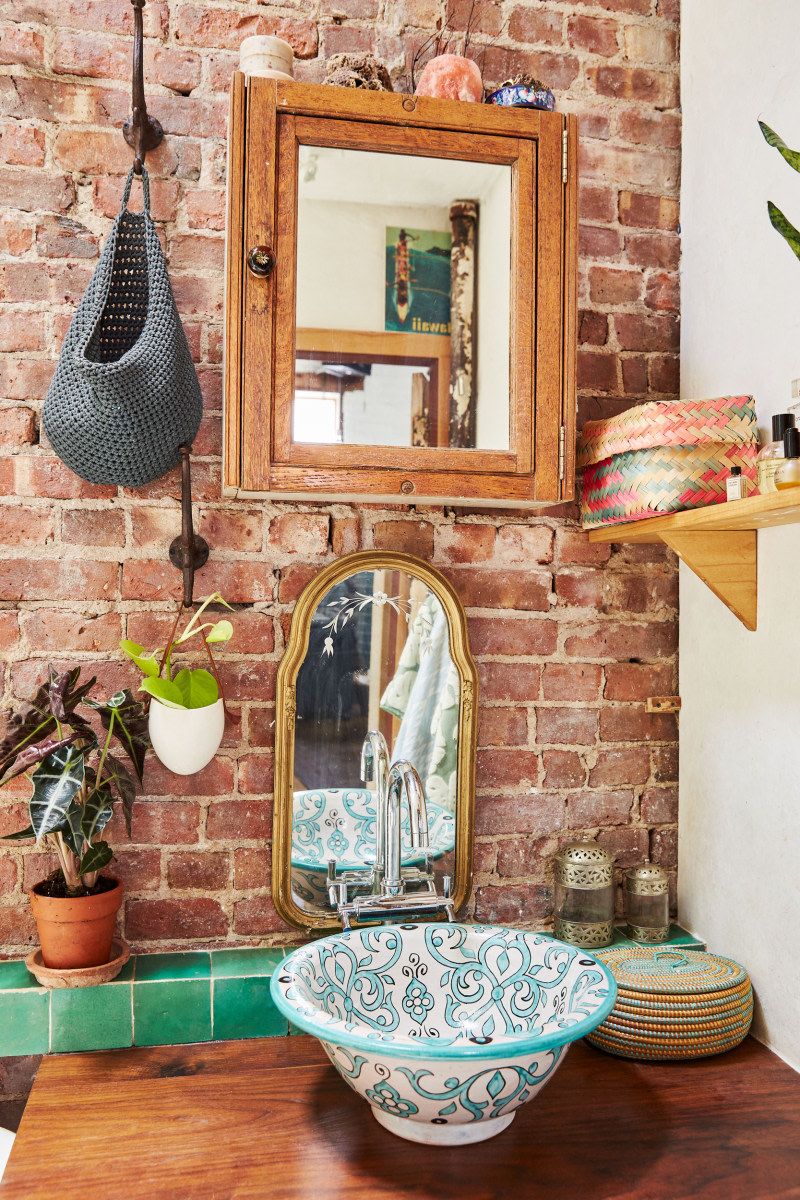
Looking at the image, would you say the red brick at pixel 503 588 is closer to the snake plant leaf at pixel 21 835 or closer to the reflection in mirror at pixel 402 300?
the reflection in mirror at pixel 402 300

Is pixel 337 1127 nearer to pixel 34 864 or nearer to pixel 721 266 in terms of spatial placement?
pixel 34 864

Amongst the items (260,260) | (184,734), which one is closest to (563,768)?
(184,734)

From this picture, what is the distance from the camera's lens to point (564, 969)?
131 cm

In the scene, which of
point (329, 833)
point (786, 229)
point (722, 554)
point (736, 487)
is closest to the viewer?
point (786, 229)

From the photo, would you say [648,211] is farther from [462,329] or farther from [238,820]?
[238,820]

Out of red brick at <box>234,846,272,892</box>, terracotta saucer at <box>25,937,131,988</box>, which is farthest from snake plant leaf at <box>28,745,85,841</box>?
red brick at <box>234,846,272,892</box>

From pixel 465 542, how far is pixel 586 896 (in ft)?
2.14

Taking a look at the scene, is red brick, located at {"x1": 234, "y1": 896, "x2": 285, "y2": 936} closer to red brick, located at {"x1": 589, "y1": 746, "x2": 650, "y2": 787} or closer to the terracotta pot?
the terracotta pot

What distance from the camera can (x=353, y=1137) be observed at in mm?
1171

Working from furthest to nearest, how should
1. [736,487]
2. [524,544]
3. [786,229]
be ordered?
[524,544]
[736,487]
[786,229]

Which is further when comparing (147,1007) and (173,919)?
(173,919)

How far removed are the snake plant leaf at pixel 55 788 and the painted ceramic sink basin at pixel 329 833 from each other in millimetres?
384

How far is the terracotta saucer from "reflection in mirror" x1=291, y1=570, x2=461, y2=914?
1.01 feet

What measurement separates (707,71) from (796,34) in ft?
0.89
